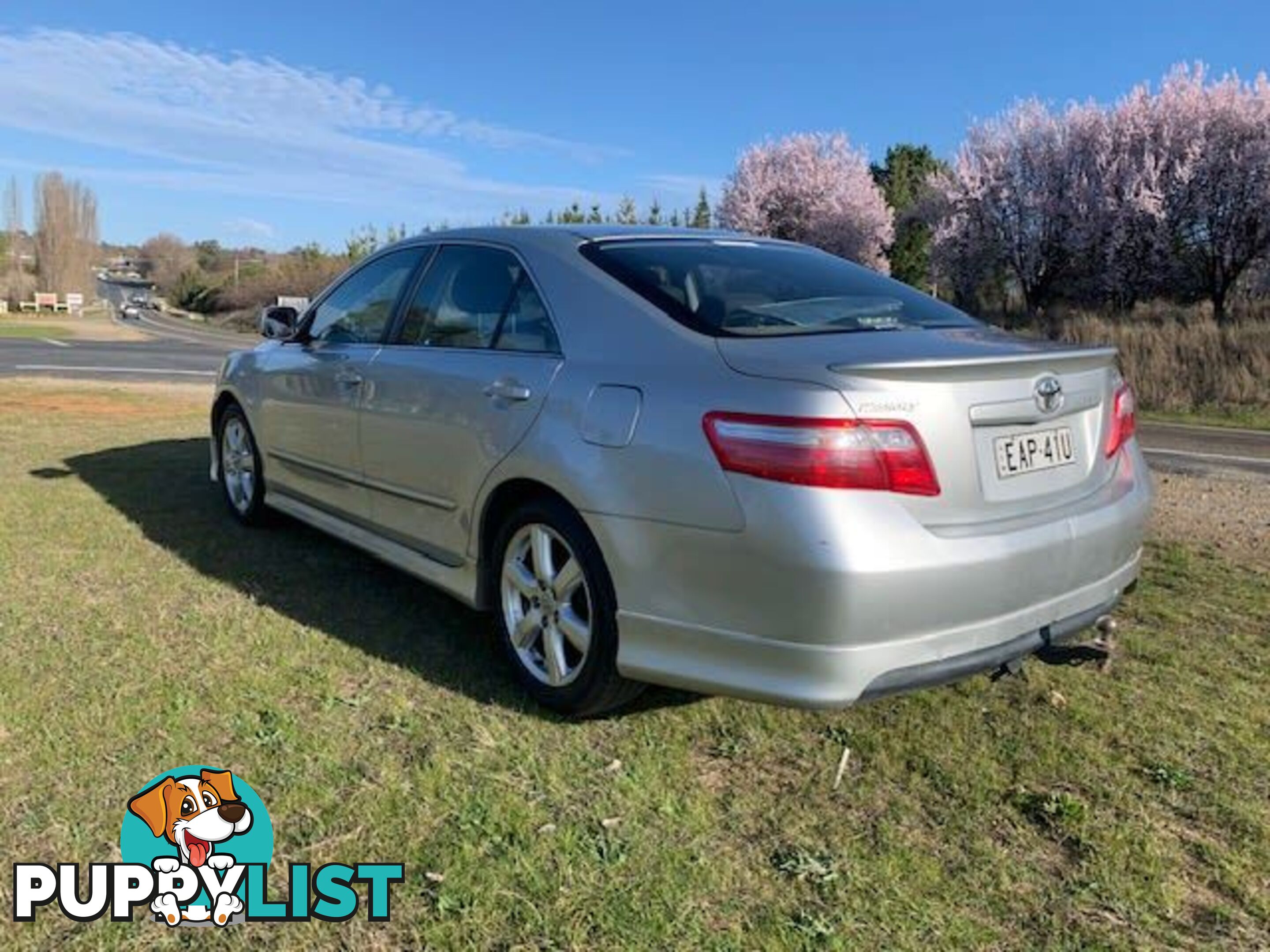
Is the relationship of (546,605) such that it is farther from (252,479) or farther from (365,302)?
(252,479)

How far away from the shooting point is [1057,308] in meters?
24.3

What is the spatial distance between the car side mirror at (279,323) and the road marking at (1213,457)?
8.43 metres

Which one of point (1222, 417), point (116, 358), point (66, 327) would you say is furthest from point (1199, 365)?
point (66, 327)

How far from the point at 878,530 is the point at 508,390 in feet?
4.59

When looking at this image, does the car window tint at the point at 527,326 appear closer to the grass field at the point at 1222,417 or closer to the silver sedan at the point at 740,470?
the silver sedan at the point at 740,470

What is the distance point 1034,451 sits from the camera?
2822mm

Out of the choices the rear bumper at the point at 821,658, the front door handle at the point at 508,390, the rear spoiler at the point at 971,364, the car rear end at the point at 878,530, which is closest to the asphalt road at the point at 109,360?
the front door handle at the point at 508,390

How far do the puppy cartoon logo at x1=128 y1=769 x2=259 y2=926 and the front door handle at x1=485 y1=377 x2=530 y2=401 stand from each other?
55.3 inches

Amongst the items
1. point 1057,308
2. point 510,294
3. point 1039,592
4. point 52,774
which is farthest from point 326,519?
point 1057,308

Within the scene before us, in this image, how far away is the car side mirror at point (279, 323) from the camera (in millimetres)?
5246

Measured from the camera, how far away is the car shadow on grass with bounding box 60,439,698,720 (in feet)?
11.9

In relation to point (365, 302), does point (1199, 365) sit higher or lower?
lower

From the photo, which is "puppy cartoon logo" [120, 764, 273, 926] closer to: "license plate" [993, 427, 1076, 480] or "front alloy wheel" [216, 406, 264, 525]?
"license plate" [993, 427, 1076, 480]

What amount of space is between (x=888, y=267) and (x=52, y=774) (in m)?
33.7
